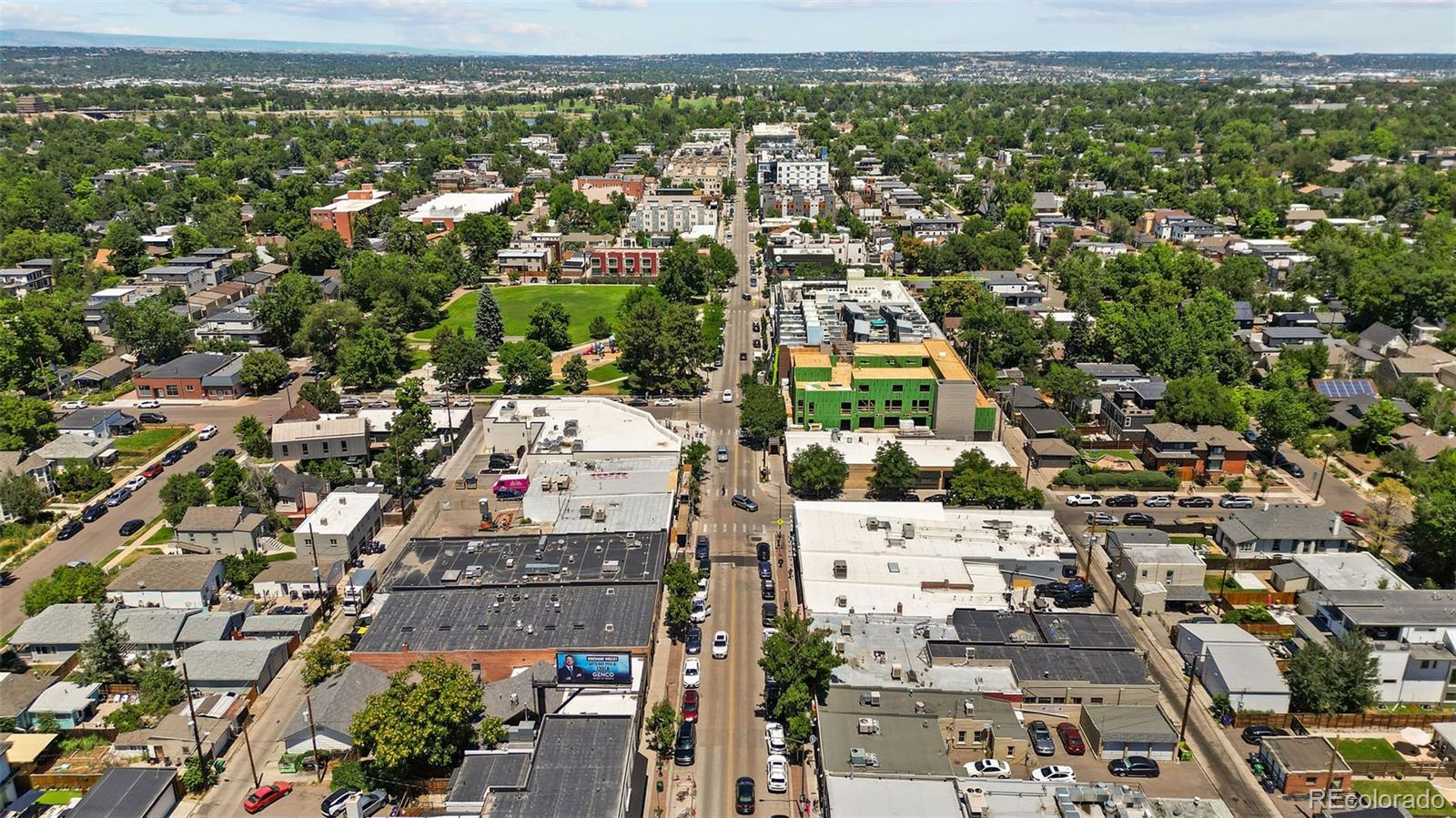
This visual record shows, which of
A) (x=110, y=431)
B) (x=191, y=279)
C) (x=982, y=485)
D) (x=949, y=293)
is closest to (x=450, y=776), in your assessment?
(x=982, y=485)

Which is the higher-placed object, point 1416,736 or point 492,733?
point 492,733

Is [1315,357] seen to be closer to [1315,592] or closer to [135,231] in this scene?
[1315,592]

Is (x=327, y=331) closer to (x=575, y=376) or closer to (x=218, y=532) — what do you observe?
(x=575, y=376)

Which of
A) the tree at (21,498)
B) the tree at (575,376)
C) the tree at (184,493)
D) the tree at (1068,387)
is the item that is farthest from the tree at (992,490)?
the tree at (21,498)

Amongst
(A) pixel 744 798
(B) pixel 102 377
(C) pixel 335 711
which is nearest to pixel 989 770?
(A) pixel 744 798

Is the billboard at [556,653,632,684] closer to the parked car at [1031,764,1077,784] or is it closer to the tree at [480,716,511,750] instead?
the tree at [480,716,511,750]

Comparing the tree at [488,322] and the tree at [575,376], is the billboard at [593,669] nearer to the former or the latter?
the tree at [575,376]
